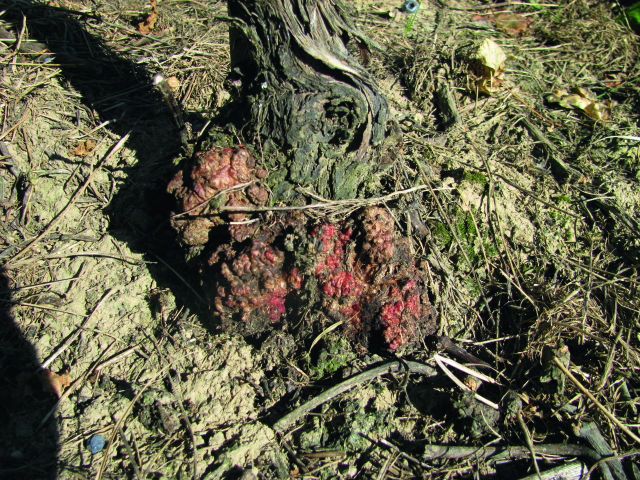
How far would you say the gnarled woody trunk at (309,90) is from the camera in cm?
212

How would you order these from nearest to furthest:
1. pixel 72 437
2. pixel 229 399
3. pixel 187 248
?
pixel 72 437 < pixel 229 399 < pixel 187 248

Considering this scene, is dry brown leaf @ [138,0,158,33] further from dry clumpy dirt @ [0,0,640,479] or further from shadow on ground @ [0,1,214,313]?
dry clumpy dirt @ [0,0,640,479]

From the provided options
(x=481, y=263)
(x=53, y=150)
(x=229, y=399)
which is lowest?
(x=481, y=263)

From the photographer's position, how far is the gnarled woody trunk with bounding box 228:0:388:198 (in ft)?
6.95

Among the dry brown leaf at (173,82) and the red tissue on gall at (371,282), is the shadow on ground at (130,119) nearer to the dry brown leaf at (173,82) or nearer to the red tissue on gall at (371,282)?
the dry brown leaf at (173,82)

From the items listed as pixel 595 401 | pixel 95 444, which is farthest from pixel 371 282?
pixel 95 444

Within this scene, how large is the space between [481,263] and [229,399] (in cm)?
172

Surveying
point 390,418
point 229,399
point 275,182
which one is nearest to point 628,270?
point 390,418

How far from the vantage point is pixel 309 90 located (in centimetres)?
227

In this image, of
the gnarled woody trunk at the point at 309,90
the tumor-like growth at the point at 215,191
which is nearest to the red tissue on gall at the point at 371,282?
the gnarled woody trunk at the point at 309,90

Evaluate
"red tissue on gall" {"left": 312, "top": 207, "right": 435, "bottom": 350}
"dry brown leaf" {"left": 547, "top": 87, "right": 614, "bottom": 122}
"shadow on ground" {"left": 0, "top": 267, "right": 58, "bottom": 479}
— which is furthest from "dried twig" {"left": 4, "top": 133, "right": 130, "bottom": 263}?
"dry brown leaf" {"left": 547, "top": 87, "right": 614, "bottom": 122}

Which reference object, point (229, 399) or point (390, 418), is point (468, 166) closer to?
point (390, 418)

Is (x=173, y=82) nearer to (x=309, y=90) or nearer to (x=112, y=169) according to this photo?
(x=112, y=169)

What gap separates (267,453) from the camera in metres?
2.16
